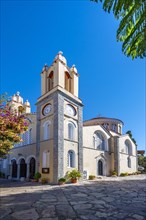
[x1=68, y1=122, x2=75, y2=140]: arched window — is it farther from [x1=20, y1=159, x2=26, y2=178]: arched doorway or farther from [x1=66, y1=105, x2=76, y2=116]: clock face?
[x1=20, y1=159, x2=26, y2=178]: arched doorway

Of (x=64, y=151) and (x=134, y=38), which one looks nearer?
(x=134, y=38)

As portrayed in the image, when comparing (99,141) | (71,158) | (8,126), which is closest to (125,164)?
(99,141)

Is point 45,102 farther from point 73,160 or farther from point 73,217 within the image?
point 73,217

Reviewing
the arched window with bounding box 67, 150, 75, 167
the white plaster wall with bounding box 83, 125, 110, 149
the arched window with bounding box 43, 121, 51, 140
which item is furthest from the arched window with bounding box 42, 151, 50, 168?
the white plaster wall with bounding box 83, 125, 110, 149

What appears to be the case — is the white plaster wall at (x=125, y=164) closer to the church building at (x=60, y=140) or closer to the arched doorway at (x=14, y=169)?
the church building at (x=60, y=140)

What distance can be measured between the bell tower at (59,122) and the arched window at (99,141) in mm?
5403

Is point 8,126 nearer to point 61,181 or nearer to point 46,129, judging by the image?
point 61,181

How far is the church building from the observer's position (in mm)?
20031

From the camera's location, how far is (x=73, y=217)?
7.33 meters

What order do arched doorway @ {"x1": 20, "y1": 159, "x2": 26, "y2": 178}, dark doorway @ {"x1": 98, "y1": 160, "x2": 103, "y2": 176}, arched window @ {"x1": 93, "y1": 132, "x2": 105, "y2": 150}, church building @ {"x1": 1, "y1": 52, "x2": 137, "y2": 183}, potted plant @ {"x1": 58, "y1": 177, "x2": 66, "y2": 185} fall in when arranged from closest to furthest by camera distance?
potted plant @ {"x1": 58, "y1": 177, "x2": 66, "y2": 185}
church building @ {"x1": 1, "y1": 52, "x2": 137, "y2": 183}
arched doorway @ {"x1": 20, "y1": 159, "x2": 26, "y2": 178}
dark doorway @ {"x1": 98, "y1": 160, "x2": 103, "y2": 176}
arched window @ {"x1": 93, "y1": 132, "x2": 105, "y2": 150}

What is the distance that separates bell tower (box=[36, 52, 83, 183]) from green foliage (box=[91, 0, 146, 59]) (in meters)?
17.8

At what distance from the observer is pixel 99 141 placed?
28.8 metres

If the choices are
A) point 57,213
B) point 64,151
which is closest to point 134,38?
point 57,213

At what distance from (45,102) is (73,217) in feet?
54.2
